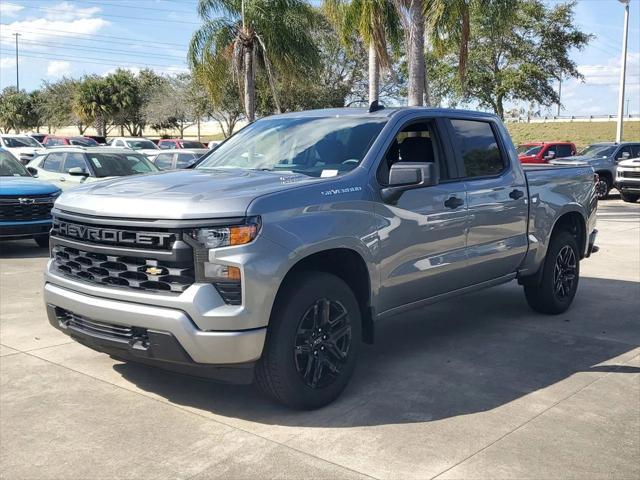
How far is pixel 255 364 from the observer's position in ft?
14.2

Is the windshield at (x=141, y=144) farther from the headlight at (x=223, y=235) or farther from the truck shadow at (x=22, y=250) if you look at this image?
the headlight at (x=223, y=235)

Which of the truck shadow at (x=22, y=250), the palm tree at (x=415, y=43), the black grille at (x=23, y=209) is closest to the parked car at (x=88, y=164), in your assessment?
the truck shadow at (x=22, y=250)

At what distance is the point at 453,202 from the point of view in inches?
221

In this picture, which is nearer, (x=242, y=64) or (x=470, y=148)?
(x=470, y=148)

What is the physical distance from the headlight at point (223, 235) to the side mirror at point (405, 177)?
1230 millimetres

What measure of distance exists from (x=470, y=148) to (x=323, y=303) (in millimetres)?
2302

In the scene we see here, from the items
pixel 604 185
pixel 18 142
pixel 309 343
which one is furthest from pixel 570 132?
pixel 309 343

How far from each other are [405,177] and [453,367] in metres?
1.58

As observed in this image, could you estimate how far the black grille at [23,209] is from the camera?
10852 mm

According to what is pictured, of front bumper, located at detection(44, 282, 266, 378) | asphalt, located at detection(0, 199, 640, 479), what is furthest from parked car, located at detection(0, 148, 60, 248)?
front bumper, located at detection(44, 282, 266, 378)

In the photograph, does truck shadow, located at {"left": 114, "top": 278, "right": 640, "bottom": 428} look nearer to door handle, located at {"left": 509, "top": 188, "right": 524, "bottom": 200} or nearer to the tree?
door handle, located at {"left": 509, "top": 188, "right": 524, "bottom": 200}

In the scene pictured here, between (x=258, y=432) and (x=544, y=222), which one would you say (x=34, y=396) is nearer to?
(x=258, y=432)

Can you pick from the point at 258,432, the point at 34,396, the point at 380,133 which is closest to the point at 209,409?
the point at 258,432

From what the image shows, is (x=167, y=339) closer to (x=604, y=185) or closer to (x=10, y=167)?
(x=10, y=167)
